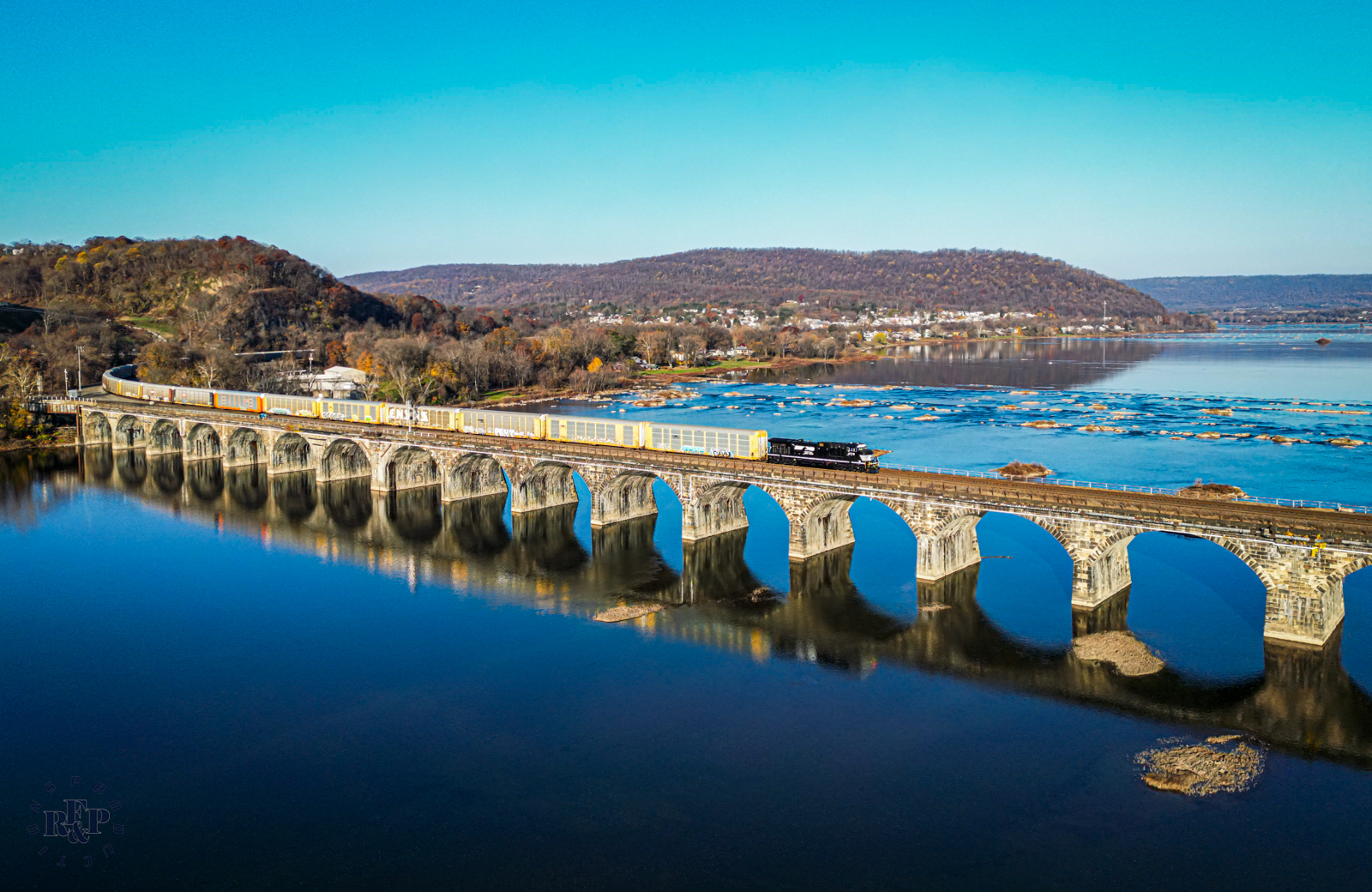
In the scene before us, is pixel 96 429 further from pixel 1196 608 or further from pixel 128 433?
pixel 1196 608

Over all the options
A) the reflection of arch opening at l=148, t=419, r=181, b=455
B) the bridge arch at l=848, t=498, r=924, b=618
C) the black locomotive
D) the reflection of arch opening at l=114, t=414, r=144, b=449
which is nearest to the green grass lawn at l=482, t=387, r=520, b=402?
the reflection of arch opening at l=114, t=414, r=144, b=449

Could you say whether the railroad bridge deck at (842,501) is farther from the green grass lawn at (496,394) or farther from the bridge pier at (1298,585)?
the green grass lawn at (496,394)

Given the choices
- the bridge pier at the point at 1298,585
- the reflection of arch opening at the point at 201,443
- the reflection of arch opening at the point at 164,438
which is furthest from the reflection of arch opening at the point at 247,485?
the bridge pier at the point at 1298,585

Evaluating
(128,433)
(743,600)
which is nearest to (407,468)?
(743,600)

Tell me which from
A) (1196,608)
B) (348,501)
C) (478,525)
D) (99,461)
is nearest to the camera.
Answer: (1196,608)

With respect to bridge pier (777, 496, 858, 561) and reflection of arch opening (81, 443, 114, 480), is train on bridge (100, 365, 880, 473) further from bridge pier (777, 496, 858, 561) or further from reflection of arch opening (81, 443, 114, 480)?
reflection of arch opening (81, 443, 114, 480)

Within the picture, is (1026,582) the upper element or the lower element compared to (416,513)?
lower

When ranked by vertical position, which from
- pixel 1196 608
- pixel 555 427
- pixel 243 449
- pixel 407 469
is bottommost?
pixel 1196 608
